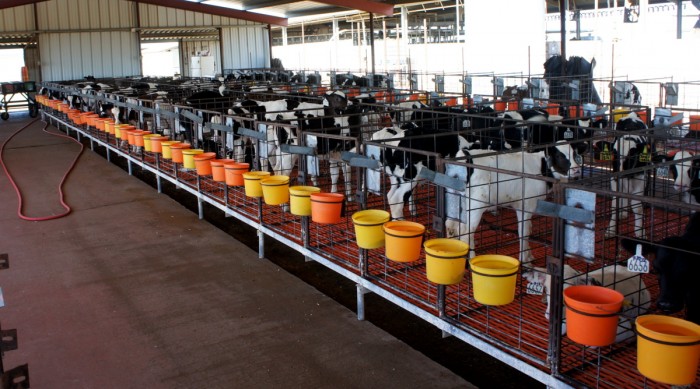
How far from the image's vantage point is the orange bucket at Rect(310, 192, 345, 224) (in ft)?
20.2

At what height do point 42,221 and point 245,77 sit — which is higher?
point 245,77

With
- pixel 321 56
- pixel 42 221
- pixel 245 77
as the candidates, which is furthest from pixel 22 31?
pixel 42 221

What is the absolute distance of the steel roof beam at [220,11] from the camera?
29.6 m

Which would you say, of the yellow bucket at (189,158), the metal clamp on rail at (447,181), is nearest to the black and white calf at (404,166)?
the metal clamp on rail at (447,181)

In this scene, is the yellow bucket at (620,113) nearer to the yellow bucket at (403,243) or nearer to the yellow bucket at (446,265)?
the yellow bucket at (403,243)

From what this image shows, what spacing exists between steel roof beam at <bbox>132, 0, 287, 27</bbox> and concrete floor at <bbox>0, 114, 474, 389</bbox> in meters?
20.9

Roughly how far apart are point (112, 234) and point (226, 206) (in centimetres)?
191

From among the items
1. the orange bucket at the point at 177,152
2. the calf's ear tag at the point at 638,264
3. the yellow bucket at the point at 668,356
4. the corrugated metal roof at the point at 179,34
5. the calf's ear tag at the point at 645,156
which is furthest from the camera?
the corrugated metal roof at the point at 179,34

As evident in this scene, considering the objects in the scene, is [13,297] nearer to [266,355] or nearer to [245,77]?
[266,355]

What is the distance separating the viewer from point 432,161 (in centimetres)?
720

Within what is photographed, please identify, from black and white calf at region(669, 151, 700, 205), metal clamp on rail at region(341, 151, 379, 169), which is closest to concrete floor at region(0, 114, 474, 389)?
metal clamp on rail at region(341, 151, 379, 169)

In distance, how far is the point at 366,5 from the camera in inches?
985

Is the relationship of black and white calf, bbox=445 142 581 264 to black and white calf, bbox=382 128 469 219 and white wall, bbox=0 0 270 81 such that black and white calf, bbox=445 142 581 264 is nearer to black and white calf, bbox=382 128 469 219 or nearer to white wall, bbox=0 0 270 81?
black and white calf, bbox=382 128 469 219

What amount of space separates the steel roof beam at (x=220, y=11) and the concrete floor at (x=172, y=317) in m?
20.9
